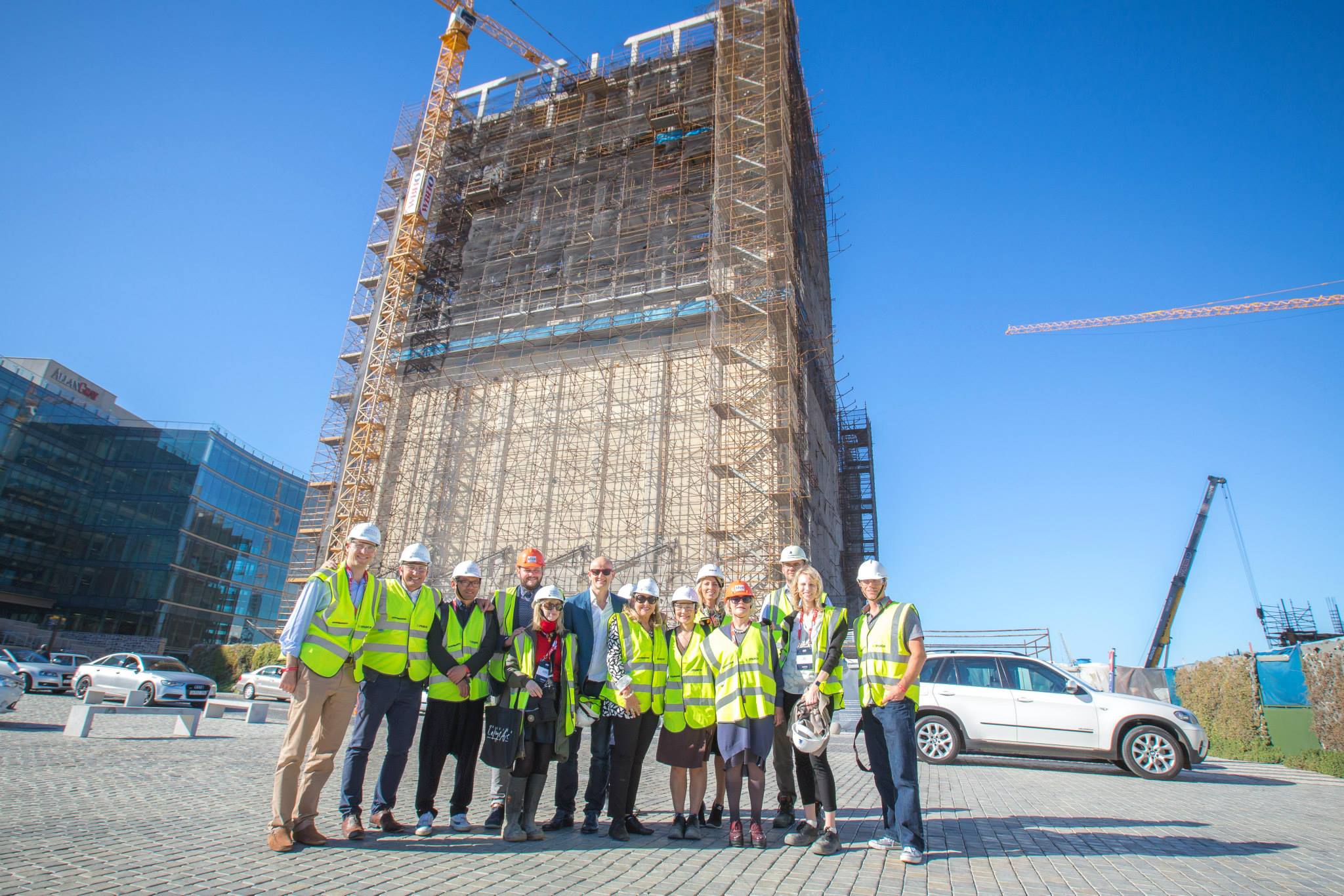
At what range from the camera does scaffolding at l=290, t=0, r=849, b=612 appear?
70.0ft

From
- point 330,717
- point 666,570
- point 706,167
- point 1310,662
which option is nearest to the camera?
point 330,717

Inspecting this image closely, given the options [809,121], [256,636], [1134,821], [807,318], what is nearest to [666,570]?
[807,318]

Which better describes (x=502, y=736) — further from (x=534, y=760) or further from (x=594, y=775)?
(x=594, y=775)

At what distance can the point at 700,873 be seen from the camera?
11.7 feet

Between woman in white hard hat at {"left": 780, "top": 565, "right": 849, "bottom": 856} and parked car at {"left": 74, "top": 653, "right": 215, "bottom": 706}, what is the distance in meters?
16.0

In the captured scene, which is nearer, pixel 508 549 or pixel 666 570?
pixel 666 570

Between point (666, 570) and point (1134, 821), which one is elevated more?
point (666, 570)

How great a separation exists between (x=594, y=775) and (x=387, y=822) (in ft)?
4.25

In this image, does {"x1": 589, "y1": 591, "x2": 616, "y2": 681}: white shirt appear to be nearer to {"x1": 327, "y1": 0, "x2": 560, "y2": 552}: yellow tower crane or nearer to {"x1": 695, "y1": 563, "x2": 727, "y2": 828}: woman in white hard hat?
{"x1": 695, "y1": 563, "x2": 727, "y2": 828}: woman in white hard hat

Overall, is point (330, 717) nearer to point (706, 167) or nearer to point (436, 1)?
point (706, 167)

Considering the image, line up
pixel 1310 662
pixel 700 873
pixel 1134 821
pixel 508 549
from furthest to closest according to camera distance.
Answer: pixel 508 549, pixel 1310 662, pixel 1134 821, pixel 700 873

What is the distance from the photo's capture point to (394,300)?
3030 centimetres

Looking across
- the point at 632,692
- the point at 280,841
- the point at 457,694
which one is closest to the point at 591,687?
the point at 632,692

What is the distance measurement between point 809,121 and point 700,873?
31094 millimetres
